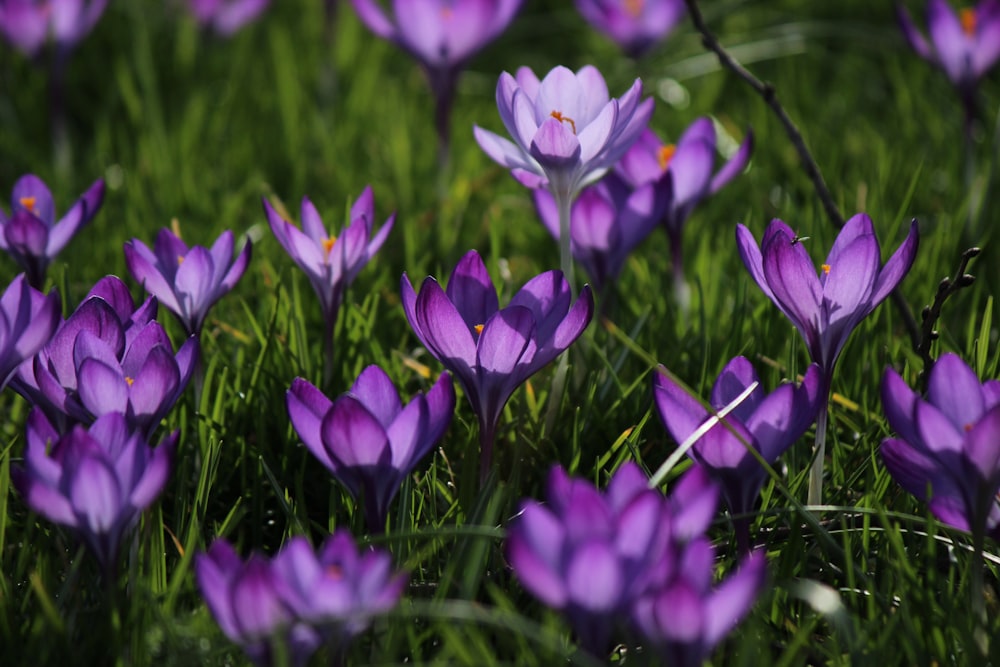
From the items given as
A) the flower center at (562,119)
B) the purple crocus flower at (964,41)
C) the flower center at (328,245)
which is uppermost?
the flower center at (562,119)

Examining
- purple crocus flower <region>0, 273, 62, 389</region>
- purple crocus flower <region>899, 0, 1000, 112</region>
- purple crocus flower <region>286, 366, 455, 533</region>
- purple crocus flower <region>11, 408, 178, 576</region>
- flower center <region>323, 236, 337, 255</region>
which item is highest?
purple crocus flower <region>0, 273, 62, 389</region>

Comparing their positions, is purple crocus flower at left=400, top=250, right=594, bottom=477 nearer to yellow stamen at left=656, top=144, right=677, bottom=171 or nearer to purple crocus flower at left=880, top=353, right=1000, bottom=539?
purple crocus flower at left=880, top=353, right=1000, bottom=539

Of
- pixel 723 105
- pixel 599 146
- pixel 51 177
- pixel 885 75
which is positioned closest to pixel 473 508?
pixel 599 146

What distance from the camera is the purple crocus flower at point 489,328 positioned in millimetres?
1338

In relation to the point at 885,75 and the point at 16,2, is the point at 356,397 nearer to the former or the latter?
the point at 16,2

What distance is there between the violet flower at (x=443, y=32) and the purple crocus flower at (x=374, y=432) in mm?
1370

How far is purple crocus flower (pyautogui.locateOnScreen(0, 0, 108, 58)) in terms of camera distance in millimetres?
2834

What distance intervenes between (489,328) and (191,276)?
53 cm

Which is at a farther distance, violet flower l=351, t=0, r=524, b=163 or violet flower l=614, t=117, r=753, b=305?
violet flower l=351, t=0, r=524, b=163

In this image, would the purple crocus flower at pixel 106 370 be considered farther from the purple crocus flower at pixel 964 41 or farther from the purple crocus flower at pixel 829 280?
the purple crocus flower at pixel 964 41

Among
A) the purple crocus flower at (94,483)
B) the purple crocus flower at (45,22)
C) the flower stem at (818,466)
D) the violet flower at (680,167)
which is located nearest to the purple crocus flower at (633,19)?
the violet flower at (680,167)

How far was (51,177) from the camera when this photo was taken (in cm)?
274

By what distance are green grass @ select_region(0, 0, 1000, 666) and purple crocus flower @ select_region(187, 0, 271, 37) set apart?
7 cm

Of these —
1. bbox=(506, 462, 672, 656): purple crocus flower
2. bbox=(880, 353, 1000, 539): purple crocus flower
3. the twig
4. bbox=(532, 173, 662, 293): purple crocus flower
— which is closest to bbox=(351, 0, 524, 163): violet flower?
bbox=(532, 173, 662, 293): purple crocus flower
